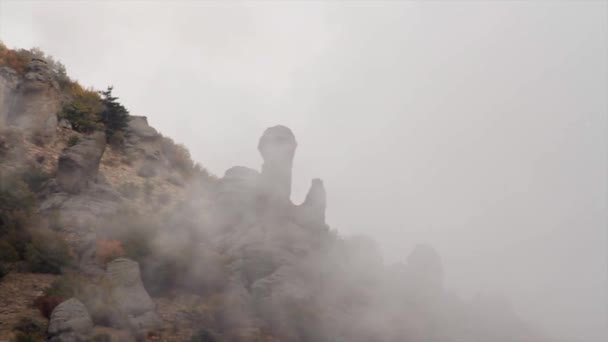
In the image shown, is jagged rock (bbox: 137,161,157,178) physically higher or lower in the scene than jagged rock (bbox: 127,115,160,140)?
lower

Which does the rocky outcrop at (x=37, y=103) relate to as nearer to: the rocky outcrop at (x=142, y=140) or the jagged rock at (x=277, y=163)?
the rocky outcrop at (x=142, y=140)

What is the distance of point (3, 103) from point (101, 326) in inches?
693

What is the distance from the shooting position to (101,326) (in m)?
19.0

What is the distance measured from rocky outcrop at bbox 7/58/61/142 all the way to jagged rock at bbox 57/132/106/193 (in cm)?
431

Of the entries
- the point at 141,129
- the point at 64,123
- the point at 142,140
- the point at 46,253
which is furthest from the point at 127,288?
the point at 141,129

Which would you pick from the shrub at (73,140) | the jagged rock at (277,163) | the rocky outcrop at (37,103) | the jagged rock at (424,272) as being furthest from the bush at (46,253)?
the jagged rock at (424,272)

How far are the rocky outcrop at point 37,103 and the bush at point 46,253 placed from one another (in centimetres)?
973

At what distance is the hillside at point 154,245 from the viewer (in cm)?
2041

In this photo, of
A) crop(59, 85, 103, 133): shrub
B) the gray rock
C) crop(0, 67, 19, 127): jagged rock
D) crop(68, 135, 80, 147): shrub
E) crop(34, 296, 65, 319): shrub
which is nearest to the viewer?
crop(34, 296, 65, 319): shrub

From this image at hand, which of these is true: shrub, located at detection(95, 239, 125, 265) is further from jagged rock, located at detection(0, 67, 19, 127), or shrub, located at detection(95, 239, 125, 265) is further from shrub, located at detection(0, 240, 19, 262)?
jagged rock, located at detection(0, 67, 19, 127)

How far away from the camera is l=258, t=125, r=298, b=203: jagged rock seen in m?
33.7

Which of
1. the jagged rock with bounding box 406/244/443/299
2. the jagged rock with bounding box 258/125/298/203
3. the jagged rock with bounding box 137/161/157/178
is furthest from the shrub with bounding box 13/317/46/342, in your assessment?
the jagged rock with bounding box 406/244/443/299

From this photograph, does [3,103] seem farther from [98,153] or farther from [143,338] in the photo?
[143,338]

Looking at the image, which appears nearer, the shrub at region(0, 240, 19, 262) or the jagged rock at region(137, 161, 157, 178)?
the shrub at region(0, 240, 19, 262)
